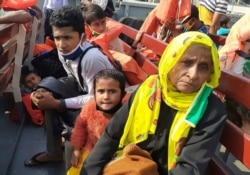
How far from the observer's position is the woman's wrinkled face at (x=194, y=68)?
1649 mm

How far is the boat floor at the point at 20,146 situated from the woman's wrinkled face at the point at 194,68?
1.49 meters

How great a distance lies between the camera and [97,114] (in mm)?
2277

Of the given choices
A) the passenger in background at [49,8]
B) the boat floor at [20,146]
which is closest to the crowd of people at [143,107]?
the boat floor at [20,146]

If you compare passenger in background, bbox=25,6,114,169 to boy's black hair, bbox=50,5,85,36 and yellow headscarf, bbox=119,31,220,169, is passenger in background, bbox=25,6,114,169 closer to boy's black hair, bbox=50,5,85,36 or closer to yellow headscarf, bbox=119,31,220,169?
boy's black hair, bbox=50,5,85,36

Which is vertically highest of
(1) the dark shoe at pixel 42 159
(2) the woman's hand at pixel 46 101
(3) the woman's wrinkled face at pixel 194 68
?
(3) the woman's wrinkled face at pixel 194 68

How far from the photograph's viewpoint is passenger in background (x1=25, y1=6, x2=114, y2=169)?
252 cm

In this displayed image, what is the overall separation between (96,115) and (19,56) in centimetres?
172

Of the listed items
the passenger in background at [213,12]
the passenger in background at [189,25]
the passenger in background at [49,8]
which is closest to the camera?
the passenger in background at [189,25]

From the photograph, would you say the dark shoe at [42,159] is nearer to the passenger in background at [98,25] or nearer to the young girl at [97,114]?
the young girl at [97,114]

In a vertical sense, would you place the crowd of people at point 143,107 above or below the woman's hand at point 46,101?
above

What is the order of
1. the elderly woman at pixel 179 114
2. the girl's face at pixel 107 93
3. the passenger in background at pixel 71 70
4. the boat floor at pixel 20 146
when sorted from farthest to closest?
the boat floor at pixel 20 146
the passenger in background at pixel 71 70
the girl's face at pixel 107 93
the elderly woman at pixel 179 114

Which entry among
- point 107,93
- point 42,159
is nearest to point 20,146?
point 42,159

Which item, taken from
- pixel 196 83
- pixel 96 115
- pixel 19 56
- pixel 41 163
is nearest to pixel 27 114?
pixel 19 56

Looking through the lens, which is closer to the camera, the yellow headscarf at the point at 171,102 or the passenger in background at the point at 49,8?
the yellow headscarf at the point at 171,102
